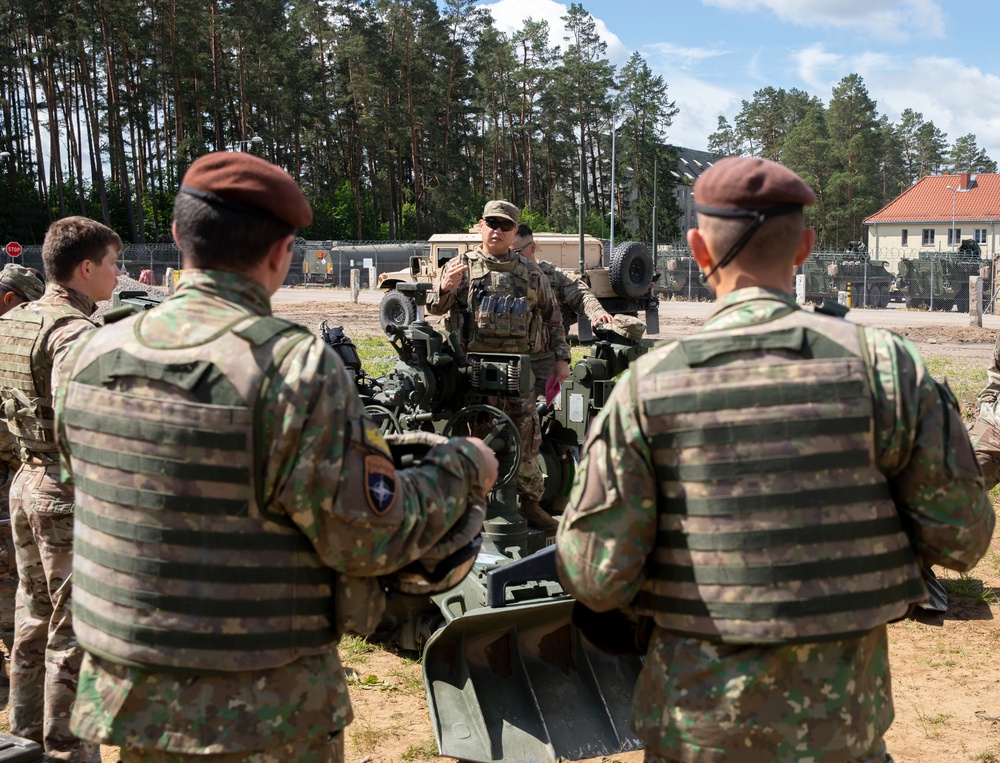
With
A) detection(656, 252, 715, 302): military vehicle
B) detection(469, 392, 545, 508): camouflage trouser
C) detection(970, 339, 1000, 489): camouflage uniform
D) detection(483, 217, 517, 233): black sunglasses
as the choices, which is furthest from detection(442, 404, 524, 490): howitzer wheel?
detection(656, 252, 715, 302): military vehicle

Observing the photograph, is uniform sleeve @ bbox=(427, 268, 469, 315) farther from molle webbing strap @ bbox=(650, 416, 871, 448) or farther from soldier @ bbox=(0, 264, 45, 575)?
molle webbing strap @ bbox=(650, 416, 871, 448)

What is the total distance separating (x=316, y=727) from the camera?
2221 mm

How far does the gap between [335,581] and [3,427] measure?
3493mm

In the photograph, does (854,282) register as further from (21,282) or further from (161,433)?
(161,433)

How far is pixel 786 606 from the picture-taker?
6.95 feet

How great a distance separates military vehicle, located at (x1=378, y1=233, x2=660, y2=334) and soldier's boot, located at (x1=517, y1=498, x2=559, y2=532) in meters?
10.4

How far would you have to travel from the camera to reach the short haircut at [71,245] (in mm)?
3930

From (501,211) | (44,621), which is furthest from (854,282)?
(44,621)

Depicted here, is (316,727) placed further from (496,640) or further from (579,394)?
(579,394)

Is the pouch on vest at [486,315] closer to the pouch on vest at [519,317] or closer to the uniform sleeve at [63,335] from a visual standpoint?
the pouch on vest at [519,317]

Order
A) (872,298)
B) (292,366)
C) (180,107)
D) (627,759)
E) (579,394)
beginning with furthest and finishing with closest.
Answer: (180,107)
(872,298)
(579,394)
(627,759)
(292,366)

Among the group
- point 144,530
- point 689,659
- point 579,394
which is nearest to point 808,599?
point 689,659

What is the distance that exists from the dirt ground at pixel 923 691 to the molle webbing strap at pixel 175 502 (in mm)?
2585

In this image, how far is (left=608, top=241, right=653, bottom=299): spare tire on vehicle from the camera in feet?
66.3
